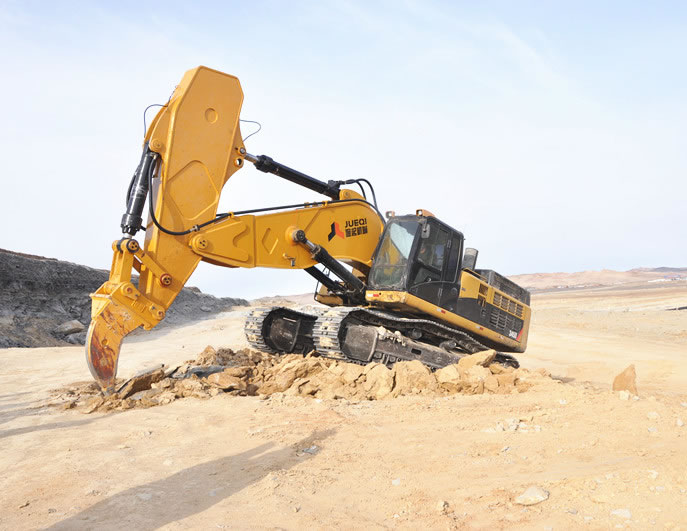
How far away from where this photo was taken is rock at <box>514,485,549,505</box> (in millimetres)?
4004

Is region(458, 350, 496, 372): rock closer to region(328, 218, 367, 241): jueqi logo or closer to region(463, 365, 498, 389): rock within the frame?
region(463, 365, 498, 389): rock

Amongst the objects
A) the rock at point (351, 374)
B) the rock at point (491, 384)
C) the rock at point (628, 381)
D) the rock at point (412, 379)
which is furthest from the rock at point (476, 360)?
the rock at point (628, 381)

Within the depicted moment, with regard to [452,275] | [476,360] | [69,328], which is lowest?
[69,328]

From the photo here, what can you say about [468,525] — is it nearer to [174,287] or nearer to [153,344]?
[174,287]

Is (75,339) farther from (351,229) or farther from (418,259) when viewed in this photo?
(418,259)

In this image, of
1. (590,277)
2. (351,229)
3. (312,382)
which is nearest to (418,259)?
(351,229)

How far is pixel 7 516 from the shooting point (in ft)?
13.5

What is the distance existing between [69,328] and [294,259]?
496 inches

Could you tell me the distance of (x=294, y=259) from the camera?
8.17 m

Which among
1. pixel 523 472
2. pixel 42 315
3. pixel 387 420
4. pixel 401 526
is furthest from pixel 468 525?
pixel 42 315

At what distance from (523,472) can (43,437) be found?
4.49m

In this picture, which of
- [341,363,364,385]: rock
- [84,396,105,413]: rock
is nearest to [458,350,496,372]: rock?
[341,363,364,385]: rock

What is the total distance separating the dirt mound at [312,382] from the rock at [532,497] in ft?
11.9

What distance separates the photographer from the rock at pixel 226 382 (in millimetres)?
7707
